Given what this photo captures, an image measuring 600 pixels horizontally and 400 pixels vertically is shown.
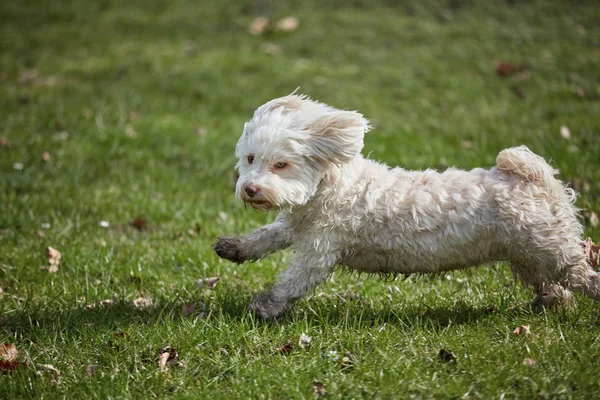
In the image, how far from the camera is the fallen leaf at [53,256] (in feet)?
16.5

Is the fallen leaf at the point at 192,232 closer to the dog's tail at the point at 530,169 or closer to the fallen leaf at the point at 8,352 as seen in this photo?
the fallen leaf at the point at 8,352

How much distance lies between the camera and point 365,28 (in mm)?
10617

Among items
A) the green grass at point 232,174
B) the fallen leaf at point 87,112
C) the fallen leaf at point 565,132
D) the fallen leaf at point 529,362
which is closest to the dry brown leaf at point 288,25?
the green grass at point 232,174

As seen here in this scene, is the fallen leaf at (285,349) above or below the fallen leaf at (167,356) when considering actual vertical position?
below

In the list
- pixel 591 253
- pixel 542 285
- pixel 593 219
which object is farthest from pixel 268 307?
pixel 593 219

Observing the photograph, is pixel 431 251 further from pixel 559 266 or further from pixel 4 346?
pixel 4 346

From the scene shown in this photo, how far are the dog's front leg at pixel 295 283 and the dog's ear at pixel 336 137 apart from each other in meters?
0.57

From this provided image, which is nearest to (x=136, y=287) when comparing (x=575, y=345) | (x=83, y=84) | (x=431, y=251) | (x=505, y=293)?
(x=431, y=251)

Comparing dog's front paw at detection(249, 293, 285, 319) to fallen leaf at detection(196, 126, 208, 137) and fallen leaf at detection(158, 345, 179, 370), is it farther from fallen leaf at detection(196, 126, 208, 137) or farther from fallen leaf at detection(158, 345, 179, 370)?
Answer: fallen leaf at detection(196, 126, 208, 137)

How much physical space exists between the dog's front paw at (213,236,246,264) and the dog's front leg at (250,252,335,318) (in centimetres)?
38

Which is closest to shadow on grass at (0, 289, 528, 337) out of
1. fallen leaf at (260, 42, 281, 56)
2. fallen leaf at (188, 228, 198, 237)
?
fallen leaf at (188, 228, 198, 237)

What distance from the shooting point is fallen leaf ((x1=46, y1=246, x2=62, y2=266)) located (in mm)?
5041

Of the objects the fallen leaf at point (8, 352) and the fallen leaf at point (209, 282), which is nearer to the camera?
the fallen leaf at point (8, 352)

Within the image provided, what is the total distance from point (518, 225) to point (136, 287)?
2.55m
